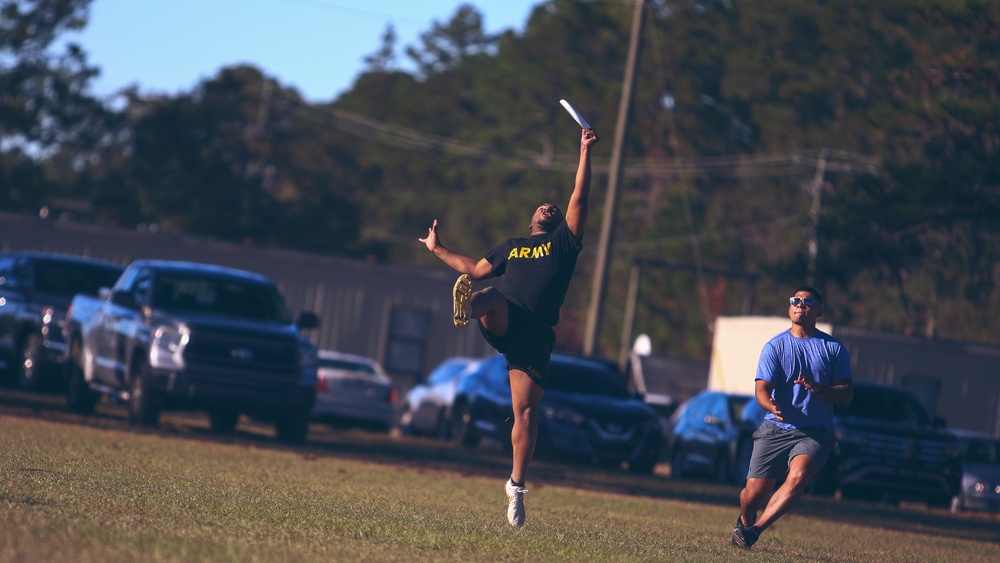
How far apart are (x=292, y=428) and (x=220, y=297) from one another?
184 centimetres

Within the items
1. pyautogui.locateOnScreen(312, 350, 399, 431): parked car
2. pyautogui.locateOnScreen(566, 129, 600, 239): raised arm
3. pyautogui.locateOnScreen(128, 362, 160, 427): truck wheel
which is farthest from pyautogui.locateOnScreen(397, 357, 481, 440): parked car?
pyautogui.locateOnScreen(566, 129, 600, 239): raised arm

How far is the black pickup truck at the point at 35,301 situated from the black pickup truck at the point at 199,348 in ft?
9.10

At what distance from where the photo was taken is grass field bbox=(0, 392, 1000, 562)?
7.71 meters

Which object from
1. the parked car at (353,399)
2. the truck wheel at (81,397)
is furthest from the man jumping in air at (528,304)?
the parked car at (353,399)

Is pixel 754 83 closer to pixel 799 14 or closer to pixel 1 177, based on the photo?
pixel 799 14

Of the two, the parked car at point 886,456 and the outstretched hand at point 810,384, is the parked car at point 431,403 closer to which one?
the parked car at point 886,456

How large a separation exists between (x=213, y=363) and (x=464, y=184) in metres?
56.8

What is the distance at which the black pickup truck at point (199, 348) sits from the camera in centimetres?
1808

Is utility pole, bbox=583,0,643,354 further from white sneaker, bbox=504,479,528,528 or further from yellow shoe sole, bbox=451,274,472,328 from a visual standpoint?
yellow shoe sole, bbox=451,274,472,328

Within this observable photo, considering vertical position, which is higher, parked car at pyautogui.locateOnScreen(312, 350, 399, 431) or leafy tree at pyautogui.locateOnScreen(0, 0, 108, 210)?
leafy tree at pyautogui.locateOnScreen(0, 0, 108, 210)

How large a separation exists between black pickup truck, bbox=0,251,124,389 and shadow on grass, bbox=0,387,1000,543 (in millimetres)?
403

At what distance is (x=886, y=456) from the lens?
859 inches

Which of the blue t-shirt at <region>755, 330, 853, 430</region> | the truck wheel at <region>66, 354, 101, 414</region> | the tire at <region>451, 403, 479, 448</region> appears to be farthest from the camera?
the tire at <region>451, 403, 479, 448</region>

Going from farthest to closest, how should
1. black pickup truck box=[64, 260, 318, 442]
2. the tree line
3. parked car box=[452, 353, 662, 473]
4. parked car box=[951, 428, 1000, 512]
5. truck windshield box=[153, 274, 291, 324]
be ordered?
1. the tree line
2. parked car box=[951, 428, 1000, 512]
3. parked car box=[452, 353, 662, 473]
4. truck windshield box=[153, 274, 291, 324]
5. black pickup truck box=[64, 260, 318, 442]
